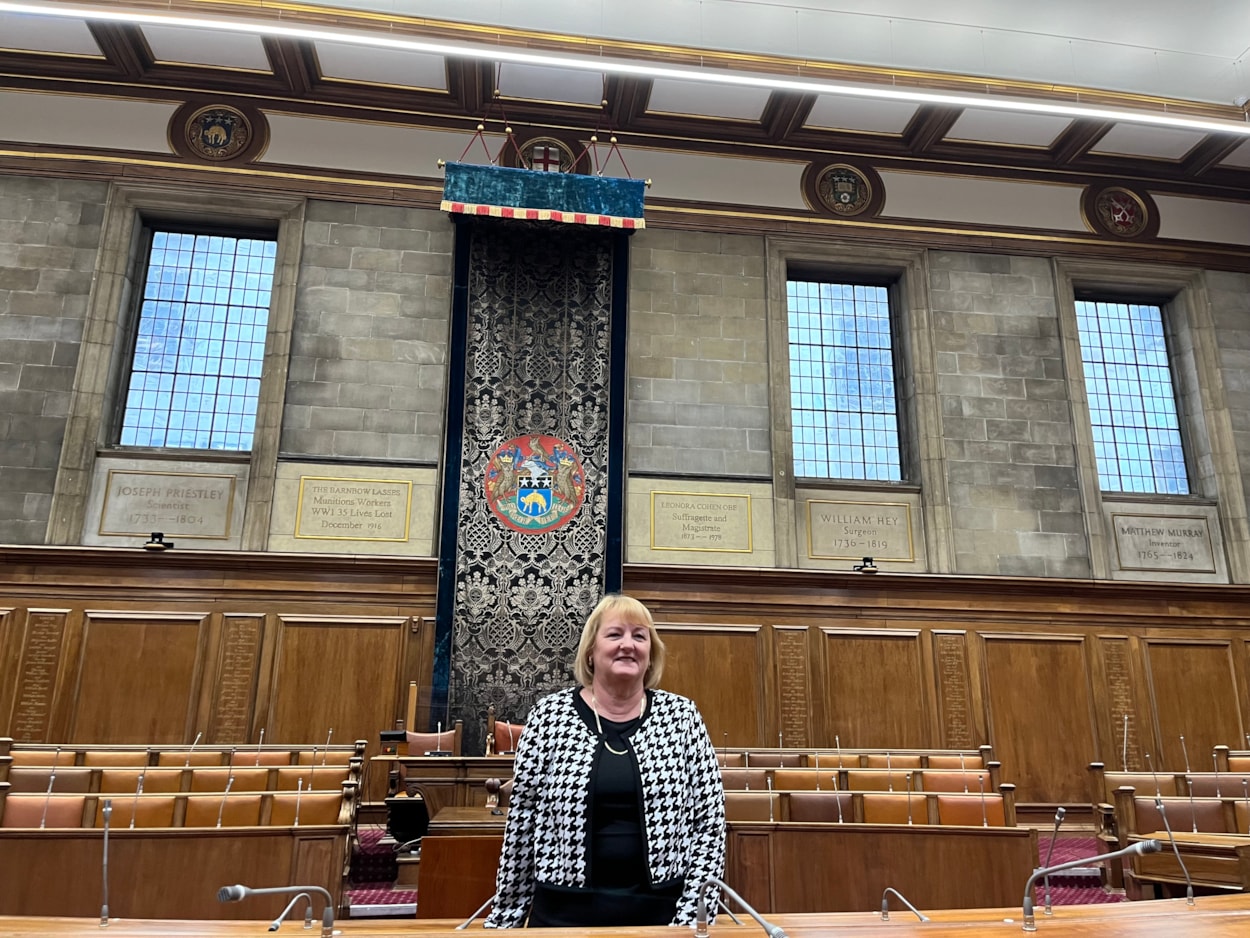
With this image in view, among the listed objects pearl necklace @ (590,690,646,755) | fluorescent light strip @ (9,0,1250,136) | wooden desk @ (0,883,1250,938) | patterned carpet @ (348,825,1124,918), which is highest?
fluorescent light strip @ (9,0,1250,136)

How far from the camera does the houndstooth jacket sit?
2.24 m

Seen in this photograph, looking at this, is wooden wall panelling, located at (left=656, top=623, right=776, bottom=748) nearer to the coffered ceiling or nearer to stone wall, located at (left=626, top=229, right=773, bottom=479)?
stone wall, located at (left=626, top=229, right=773, bottom=479)

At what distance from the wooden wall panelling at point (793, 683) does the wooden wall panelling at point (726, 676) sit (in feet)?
0.33

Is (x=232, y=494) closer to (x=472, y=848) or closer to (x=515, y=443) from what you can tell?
(x=515, y=443)

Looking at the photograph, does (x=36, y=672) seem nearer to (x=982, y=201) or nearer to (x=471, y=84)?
(x=471, y=84)

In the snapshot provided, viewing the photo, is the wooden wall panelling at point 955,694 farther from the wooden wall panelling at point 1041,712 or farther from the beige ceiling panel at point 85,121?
the beige ceiling panel at point 85,121

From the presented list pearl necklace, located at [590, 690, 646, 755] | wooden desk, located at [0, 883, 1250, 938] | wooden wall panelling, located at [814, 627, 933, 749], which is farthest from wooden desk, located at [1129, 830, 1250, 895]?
wooden wall panelling, located at [814, 627, 933, 749]

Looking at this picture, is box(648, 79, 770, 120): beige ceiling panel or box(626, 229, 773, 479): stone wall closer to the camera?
box(626, 229, 773, 479): stone wall

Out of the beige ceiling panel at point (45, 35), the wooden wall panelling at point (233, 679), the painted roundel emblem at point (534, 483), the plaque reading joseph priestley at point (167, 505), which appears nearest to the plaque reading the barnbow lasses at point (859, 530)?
the painted roundel emblem at point (534, 483)

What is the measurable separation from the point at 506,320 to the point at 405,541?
2701 mm

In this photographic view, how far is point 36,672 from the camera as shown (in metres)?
8.16

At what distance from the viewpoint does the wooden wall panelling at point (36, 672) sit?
26.1 ft

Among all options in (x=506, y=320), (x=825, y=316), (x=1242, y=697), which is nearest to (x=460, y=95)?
(x=506, y=320)

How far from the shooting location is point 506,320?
385 inches
